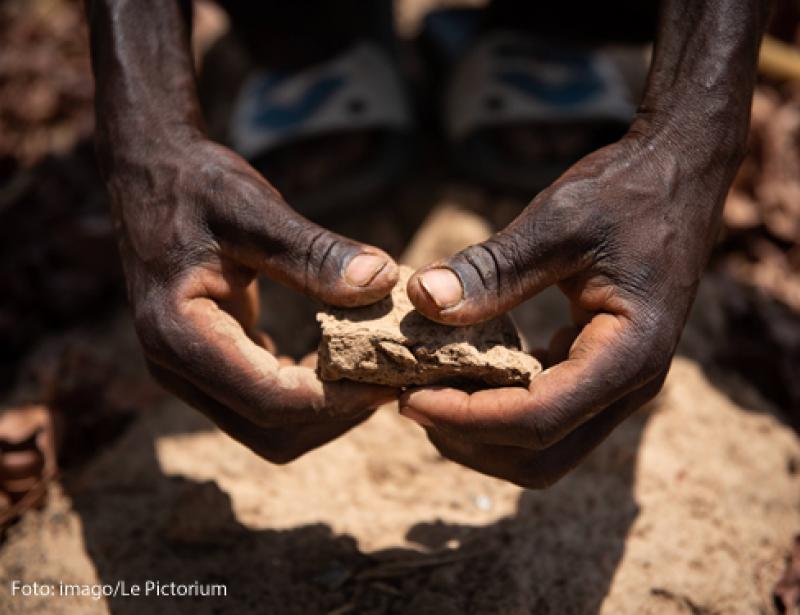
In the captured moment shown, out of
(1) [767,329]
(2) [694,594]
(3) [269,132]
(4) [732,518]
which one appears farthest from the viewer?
(3) [269,132]

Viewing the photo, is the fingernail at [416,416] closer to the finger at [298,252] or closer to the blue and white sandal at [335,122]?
the finger at [298,252]

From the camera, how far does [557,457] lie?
169 cm

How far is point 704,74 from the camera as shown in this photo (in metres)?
1.75

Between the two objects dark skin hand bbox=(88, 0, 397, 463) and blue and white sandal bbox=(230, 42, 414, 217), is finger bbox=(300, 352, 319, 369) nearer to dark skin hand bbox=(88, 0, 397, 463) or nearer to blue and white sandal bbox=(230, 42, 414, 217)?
dark skin hand bbox=(88, 0, 397, 463)

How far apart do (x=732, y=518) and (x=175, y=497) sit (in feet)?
5.18

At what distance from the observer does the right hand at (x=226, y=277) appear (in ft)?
5.31

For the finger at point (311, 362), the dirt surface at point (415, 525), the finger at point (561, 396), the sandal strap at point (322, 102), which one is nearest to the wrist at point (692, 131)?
the finger at point (561, 396)

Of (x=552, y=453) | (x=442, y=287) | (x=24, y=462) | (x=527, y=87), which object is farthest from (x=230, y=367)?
(x=527, y=87)

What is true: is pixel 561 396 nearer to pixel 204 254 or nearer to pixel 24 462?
pixel 204 254

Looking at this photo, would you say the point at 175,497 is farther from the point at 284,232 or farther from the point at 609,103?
the point at 609,103

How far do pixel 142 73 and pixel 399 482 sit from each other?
132 cm

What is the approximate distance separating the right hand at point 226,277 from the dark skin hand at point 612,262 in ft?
0.53

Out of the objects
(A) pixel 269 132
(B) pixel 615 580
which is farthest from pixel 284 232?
(A) pixel 269 132

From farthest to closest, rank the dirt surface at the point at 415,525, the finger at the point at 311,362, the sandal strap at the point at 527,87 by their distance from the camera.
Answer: the sandal strap at the point at 527,87 < the dirt surface at the point at 415,525 < the finger at the point at 311,362
